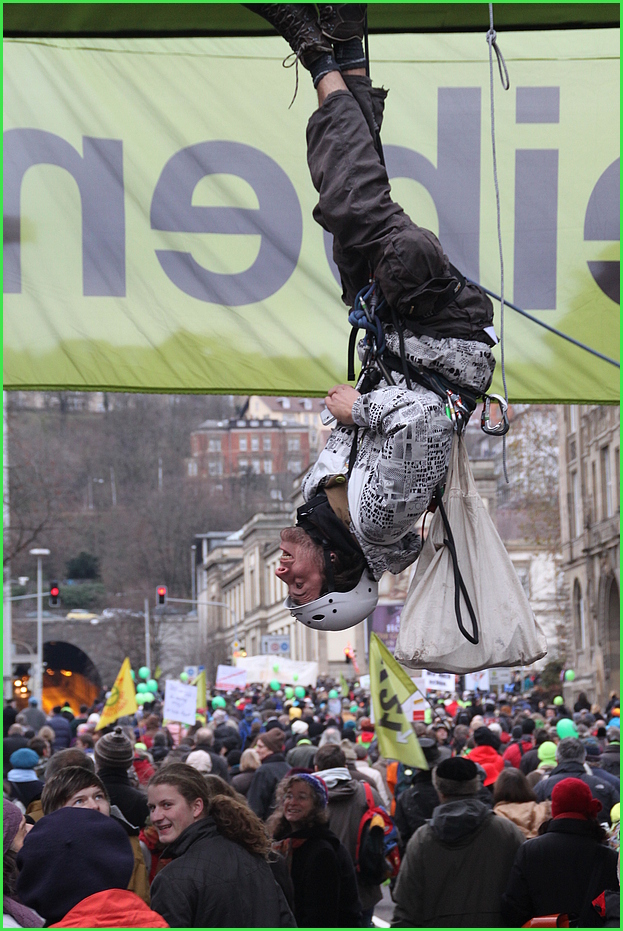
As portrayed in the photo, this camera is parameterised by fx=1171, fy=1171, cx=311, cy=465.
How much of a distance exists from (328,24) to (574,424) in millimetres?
51771

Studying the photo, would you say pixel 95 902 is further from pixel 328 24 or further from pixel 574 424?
pixel 574 424

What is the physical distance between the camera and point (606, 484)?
49.7m

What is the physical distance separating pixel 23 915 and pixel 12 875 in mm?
756

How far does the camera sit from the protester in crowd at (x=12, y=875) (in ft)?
11.6

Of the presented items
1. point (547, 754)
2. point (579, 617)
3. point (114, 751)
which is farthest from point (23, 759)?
point (579, 617)

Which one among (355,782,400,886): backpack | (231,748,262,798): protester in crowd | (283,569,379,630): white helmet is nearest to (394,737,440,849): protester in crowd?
(355,782,400,886): backpack

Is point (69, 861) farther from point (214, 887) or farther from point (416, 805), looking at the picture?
point (416, 805)

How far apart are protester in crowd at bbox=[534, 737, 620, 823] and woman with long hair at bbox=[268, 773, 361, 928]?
232cm

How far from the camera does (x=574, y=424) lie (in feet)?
176

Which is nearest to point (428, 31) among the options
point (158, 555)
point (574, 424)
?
point (574, 424)

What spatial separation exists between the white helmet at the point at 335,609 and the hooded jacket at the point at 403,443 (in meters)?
0.13

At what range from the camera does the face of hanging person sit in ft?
10.4

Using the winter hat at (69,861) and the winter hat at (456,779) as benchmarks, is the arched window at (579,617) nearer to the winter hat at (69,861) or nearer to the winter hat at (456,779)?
the winter hat at (456,779)

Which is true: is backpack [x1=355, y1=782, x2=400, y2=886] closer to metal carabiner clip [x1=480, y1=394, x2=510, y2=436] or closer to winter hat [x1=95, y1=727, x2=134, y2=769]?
winter hat [x1=95, y1=727, x2=134, y2=769]
